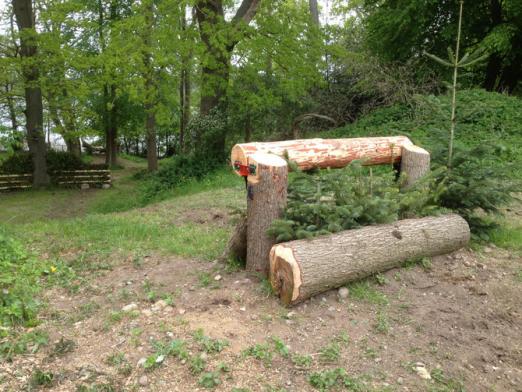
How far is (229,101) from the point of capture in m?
14.3

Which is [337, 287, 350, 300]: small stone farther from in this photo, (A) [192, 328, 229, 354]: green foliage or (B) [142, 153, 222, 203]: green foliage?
(B) [142, 153, 222, 203]: green foliage

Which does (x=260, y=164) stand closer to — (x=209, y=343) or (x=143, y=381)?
(x=209, y=343)

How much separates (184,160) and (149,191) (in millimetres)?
1456

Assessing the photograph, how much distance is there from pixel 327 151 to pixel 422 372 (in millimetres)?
2863

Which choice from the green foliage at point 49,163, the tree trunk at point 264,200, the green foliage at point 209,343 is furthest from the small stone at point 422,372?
the green foliage at point 49,163

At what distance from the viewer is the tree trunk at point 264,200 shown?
4.46 meters

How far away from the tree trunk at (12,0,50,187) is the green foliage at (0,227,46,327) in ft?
33.6

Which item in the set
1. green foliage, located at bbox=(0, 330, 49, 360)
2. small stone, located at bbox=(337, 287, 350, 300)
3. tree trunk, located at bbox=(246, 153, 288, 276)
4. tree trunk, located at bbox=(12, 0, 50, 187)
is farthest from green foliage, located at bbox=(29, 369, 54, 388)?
tree trunk, located at bbox=(12, 0, 50, 187)

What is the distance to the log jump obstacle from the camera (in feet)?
13.4

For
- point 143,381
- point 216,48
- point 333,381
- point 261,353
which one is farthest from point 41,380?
point 216,48

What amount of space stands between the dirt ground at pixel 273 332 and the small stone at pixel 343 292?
0.19 ft

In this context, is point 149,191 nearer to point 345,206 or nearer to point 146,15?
point 146,15

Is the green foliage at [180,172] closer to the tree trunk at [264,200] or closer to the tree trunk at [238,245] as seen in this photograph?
the tree trunk at [238,245]

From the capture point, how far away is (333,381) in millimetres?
3162
